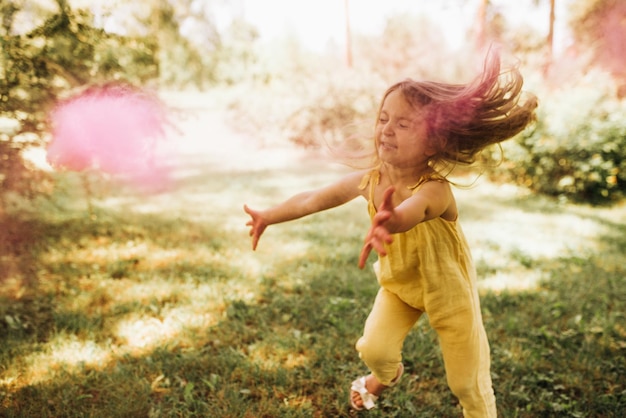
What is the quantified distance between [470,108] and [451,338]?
0.92 m

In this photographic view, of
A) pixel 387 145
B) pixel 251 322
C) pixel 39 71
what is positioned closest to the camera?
pixel 387 145

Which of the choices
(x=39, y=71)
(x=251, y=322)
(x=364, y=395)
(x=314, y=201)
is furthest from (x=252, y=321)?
(x=39, y=71)

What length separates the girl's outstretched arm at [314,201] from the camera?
6.05 ft

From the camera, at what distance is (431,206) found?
1499 mm

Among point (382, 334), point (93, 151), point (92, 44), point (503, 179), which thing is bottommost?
point (503, 179)

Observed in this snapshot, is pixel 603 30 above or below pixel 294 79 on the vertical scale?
above

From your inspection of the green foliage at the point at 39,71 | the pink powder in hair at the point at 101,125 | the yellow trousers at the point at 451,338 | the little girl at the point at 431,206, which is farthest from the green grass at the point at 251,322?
the pink powder in hair at the point at 101,125

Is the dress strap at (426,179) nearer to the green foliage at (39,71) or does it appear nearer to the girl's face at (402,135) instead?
the girl's face at (402,135)

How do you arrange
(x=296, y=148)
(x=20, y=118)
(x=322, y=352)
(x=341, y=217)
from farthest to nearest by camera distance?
(x=296, y=148), (x=341, y=217), (x=20, y=118), (x=322, y=352)

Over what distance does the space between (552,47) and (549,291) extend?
13.8 meters

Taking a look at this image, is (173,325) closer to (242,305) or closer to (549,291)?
(242,305)

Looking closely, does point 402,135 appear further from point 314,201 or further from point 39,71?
point 39,71

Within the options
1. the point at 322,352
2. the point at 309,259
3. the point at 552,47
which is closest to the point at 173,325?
the point at 322,352

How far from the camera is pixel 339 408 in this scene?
2242mm
